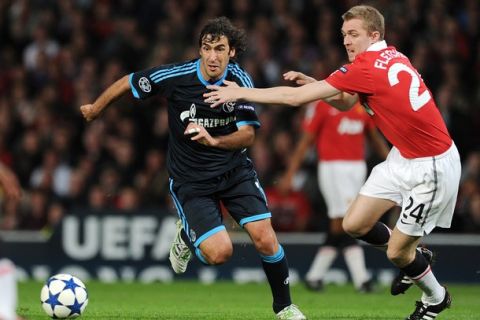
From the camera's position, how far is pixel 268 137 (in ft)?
49.9

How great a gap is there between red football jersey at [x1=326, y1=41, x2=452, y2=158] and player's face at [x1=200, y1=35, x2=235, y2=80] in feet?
3.01

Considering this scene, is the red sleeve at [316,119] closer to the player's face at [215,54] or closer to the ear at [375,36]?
the player's face at [215,54]

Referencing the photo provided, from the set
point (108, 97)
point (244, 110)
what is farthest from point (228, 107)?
point (108, 97)

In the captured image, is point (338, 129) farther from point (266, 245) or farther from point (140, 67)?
point (140, 67)

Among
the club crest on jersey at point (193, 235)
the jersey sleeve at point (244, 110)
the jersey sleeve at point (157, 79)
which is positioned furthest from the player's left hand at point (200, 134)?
the club crest on jersey at point (193, 235)

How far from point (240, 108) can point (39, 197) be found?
287 inches

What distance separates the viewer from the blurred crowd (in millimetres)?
14766

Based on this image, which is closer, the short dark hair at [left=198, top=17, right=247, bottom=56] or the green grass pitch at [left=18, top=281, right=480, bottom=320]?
the short dark hair at [left=198, top=17, right=247, bottom=56]

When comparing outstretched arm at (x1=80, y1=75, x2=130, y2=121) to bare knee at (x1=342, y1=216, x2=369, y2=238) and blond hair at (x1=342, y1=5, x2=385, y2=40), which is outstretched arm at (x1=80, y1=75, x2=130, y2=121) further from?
bare knee at (x1=342, y1=216, x2=369, y2=238)

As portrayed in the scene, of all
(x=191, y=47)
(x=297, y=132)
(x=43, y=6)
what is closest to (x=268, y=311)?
(x=297, y=132)

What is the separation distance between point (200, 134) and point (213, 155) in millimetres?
749

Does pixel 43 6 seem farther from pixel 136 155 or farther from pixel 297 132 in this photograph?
pixel 297 132

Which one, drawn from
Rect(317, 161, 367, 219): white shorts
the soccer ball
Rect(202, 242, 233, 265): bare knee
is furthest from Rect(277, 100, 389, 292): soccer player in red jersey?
the soccer ball

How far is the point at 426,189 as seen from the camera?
8055mm
